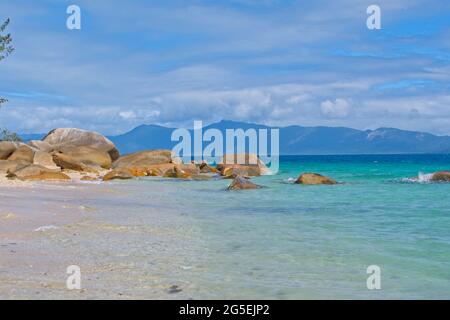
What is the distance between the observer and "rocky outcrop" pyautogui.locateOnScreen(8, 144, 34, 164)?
40594 mm

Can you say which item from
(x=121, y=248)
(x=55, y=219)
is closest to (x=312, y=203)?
(x=55, y=219)

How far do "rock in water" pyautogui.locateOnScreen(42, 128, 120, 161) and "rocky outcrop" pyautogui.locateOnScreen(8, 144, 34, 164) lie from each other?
32.4 ft

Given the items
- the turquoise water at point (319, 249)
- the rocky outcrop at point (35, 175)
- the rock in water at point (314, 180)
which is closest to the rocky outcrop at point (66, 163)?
the rocky outcrop at point (35, 175)

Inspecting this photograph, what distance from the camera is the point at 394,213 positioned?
17109mm

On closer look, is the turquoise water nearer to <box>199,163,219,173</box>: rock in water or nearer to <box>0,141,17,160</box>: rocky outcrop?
<box>0,141,17,160</box>: rocky outcrop

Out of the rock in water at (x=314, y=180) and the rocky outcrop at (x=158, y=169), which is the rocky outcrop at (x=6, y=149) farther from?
the rock in water at (x=314, y=180)

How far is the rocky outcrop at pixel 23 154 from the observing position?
40.6 m

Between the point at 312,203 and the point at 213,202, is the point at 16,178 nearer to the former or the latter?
the point at 213,202

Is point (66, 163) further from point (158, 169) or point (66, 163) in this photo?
point (158, 169)

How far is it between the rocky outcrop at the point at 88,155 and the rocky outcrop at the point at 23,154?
11.7 feet

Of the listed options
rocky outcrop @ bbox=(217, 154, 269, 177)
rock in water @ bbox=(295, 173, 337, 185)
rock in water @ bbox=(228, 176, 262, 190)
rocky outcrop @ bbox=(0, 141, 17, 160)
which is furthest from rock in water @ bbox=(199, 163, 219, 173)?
rock in water @ bbox=(228, 176, 262, 190)

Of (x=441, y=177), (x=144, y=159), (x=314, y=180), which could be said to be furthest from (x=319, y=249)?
(x=144, y=159)

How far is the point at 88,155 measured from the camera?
158ft
